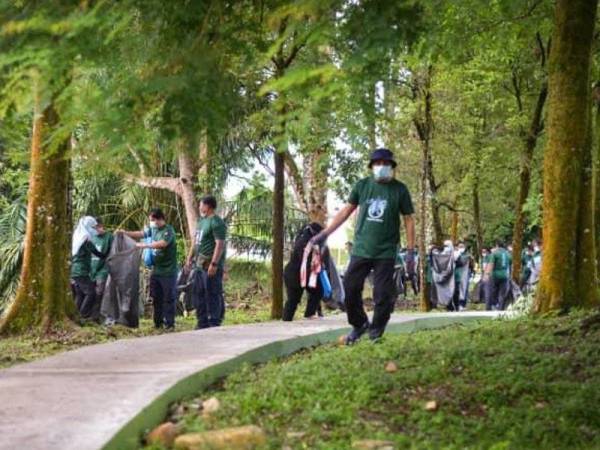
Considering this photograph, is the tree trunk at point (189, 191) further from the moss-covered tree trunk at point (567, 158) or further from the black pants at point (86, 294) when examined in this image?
the moss-covered tree trunk at point (567, 158)

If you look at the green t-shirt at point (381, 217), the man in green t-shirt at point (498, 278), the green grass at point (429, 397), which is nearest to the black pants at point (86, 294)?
the green grass at point (429, 397)

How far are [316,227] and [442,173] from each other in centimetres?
1759

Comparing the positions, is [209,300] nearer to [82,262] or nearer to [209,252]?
[209,252]

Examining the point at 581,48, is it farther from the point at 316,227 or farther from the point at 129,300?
the point at 129,300

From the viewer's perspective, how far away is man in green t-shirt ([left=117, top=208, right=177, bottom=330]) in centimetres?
1198

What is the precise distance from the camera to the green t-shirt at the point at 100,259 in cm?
1276

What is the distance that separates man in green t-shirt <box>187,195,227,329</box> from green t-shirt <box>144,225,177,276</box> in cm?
37

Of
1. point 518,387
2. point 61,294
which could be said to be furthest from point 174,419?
point 61,294

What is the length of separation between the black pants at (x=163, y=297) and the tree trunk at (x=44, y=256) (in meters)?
1.65

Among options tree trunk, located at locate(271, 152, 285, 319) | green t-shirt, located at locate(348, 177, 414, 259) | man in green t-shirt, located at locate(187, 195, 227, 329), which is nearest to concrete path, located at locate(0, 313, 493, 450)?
man in green t-shirt, located at locate(187, 195, 227, 329)

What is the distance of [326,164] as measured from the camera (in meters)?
19.5

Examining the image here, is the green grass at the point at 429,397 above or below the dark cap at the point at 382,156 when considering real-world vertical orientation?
below

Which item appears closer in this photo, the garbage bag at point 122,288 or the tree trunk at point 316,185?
the garbage bag at point 122,288

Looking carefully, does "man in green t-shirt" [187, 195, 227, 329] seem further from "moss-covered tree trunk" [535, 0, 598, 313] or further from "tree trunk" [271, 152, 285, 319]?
"moss-covered tree trunk" [535, 0, 598, 313]
